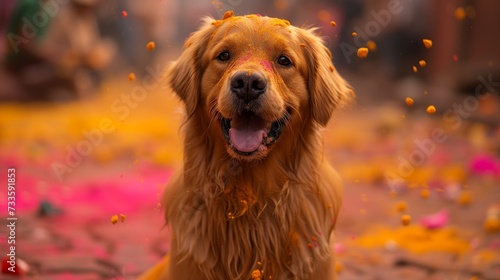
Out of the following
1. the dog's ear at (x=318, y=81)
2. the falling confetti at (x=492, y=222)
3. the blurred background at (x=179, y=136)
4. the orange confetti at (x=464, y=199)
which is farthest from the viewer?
the orange confetti at (x=464, y=199)

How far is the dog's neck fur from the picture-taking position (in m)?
2.59

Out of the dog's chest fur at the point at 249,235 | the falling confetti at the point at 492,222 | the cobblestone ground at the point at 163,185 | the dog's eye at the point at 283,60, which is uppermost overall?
the dog's eye at the point at 283,60

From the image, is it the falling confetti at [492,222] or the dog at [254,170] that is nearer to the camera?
the dog at [254,170]

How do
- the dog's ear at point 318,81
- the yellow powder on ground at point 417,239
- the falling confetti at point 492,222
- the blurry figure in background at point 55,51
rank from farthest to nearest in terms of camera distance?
1. the blurry figure in background at point 55,51
2. the falling confetti at point 492,222
3. the yellow powder on ground at point 417,239
4. the dog's ear at point 318,81

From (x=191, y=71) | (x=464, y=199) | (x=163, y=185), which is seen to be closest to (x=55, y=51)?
(x=163, y=185)

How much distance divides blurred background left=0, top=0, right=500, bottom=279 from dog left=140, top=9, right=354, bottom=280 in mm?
329

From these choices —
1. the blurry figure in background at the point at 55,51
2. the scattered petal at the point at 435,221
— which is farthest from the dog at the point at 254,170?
the blurry figure in background at the point at 55,51

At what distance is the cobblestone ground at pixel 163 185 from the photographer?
405 cm

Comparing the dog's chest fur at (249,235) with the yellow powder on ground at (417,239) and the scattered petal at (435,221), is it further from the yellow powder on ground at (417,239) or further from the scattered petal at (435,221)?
the scattered petal at (435,221)

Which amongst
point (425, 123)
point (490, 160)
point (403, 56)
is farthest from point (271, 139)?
point (403, 56)

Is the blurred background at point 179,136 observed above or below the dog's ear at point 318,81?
below

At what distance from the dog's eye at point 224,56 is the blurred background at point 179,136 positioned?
365 mm

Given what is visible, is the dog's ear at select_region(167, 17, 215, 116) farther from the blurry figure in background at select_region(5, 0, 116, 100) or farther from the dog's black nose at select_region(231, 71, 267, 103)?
the blurry figure in background at select_region(5, 0, 116, 100)

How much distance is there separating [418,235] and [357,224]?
596 millimetres
